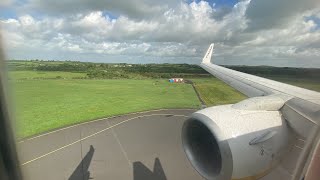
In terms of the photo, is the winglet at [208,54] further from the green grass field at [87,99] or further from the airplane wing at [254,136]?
the airplane wing at [254,136]

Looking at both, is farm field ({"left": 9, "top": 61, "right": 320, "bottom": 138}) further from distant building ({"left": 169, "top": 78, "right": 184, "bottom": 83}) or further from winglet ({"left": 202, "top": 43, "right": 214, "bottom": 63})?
winglet ({"left": 202, "top": 43, "right": 214, "bottom": 63})

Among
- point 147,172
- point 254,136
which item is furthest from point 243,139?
point 147,172

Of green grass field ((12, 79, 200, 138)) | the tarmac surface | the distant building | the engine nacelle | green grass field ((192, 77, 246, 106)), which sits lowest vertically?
green grass field ((12, 79, 200, 138))

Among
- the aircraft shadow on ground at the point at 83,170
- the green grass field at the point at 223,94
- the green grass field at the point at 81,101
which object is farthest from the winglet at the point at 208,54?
the aircraft shadow on ground at the point at 83,170

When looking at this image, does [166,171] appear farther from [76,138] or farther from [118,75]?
[118,75]

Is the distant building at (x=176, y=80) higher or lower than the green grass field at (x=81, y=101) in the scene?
higher

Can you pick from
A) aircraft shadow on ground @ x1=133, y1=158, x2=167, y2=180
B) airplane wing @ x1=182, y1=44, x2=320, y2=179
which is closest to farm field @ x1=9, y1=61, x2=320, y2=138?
aircraft shadow on ground @ x1=133, y1=158, x2=167, y2=180
